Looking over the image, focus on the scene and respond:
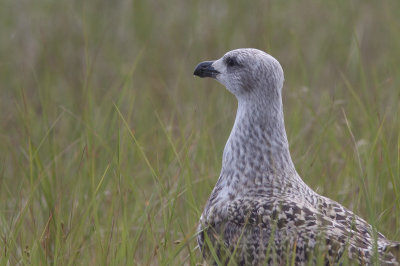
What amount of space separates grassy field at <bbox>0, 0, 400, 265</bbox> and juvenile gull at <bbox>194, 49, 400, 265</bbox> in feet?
1.26

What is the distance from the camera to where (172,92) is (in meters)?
9.36

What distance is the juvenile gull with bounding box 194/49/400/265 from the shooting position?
14.0 ft

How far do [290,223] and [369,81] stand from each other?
5255 millimetres

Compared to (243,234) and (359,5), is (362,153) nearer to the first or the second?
(243,234)

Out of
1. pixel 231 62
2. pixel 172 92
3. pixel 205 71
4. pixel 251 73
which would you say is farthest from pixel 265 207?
pixel 172 92

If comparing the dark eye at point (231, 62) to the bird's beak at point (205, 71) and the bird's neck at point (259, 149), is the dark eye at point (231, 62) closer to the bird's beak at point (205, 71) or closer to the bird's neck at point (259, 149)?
the bird's beak at point (205, 71)

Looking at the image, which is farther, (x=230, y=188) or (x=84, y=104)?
(x=84, y=104)

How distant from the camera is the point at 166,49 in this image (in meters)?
10.1

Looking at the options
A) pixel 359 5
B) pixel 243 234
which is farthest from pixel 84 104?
pixel 359 5

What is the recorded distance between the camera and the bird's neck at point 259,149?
194 inches

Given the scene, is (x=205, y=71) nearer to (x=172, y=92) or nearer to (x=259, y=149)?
(x=259, y=149)

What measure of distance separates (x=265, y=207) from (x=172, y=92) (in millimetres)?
4911

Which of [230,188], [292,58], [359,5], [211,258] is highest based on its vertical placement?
[359,5]

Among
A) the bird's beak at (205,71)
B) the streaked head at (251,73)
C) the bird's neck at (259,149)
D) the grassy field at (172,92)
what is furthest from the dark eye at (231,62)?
the grassy field at (172,92)
